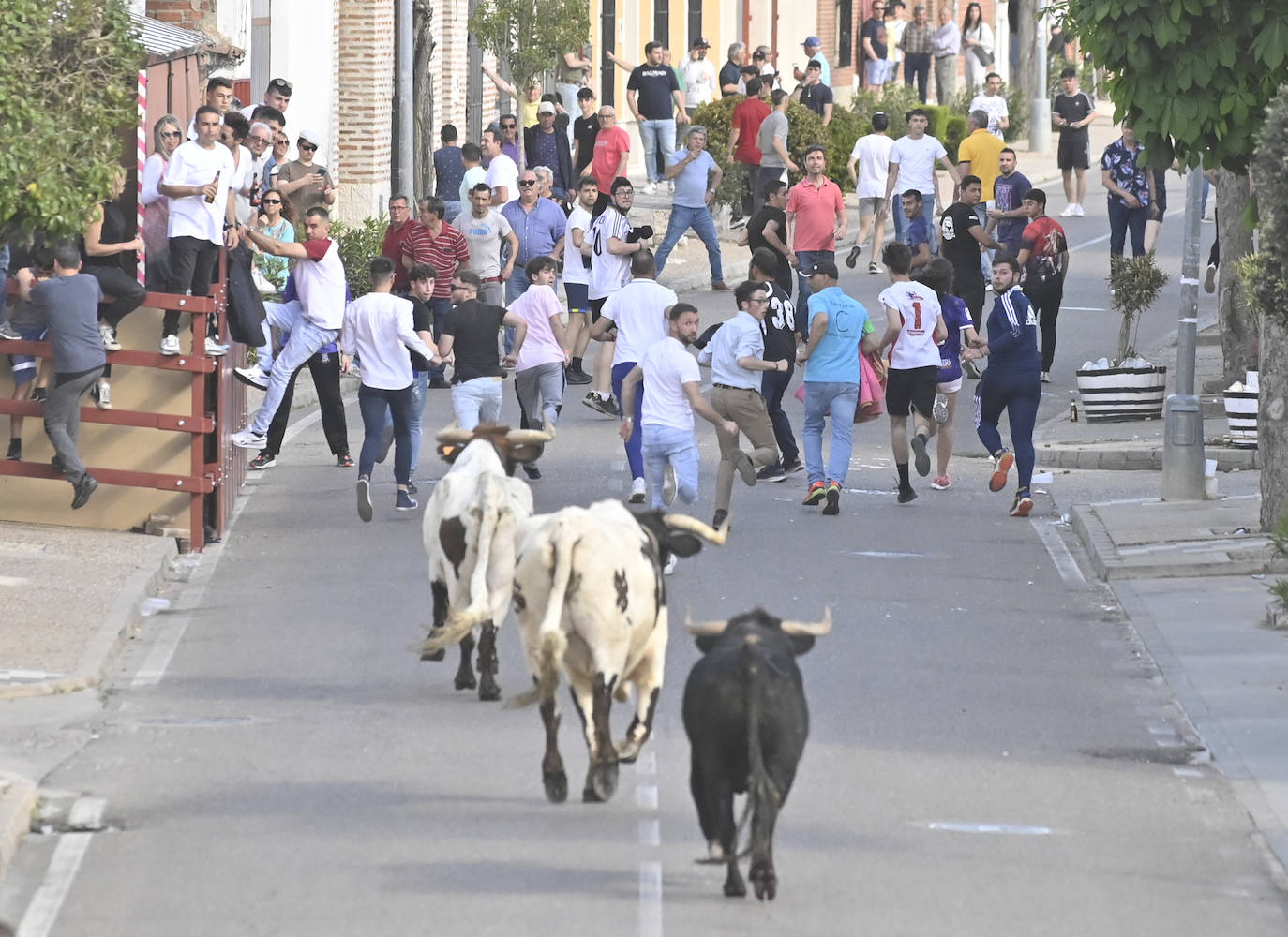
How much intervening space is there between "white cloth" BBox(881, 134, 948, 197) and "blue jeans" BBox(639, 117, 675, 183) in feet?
21.8

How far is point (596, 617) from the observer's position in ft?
29.9

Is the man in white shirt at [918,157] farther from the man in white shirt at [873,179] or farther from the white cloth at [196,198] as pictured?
the white cloth at [196,198]

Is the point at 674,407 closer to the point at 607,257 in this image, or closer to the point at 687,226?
the point at 607,257

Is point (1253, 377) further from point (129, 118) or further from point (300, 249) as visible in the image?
point (129, 118)

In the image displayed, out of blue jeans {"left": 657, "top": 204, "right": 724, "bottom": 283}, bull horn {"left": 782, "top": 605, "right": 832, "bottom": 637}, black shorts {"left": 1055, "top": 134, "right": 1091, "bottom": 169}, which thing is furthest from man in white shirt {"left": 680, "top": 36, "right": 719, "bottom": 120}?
bull horn {"left": 782, "top": 605, "right": 832, "bottom": 637}

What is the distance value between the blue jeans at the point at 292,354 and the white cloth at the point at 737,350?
351 cm

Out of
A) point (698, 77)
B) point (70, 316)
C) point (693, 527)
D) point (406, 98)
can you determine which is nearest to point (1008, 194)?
point (406, 98)

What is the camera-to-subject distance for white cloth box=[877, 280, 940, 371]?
17.6m

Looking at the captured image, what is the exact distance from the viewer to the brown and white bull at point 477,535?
36.0ft

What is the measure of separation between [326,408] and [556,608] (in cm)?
990

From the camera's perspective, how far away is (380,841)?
9.23 m

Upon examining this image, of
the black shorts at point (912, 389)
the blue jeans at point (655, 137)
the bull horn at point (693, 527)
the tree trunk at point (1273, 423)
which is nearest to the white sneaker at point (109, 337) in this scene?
the black shorts at point (912, 389)

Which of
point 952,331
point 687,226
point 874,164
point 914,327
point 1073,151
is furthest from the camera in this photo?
point 1073,151

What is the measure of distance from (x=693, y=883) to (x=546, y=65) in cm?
2563
